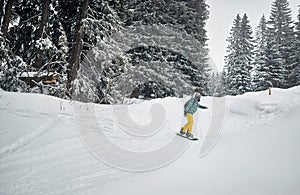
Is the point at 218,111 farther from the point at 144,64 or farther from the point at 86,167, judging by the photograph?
the point at 144,64

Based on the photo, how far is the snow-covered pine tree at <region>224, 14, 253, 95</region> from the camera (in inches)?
1186

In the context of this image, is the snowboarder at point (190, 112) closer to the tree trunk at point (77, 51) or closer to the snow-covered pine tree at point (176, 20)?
the tree trunk at point (77, 51)

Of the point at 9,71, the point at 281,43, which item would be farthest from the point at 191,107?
the point at 281,43

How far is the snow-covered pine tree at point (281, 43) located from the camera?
28578 millimetres

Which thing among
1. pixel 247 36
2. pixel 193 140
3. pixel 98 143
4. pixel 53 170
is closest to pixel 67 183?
pixel 53 170

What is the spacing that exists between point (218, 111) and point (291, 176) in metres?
6.98

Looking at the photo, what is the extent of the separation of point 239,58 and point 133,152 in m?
31.1

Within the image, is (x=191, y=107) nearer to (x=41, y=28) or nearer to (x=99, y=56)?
(x=99, y=56)

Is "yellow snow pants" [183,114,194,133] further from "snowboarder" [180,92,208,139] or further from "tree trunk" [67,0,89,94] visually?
"tree trunk" [67,0,89,94]

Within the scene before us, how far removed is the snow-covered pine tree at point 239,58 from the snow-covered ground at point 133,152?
73.5ft

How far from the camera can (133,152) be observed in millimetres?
5379

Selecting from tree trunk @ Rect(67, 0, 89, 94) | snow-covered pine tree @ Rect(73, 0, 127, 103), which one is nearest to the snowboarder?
snow-covered pine tree @ Rect(73, 0, 127, 103)

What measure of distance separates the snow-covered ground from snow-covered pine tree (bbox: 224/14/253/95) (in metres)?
22.4

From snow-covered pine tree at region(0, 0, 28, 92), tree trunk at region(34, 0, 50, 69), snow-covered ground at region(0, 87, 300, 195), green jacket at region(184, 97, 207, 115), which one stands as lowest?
snow-covered ground at region(0, 87, 300, 195)
